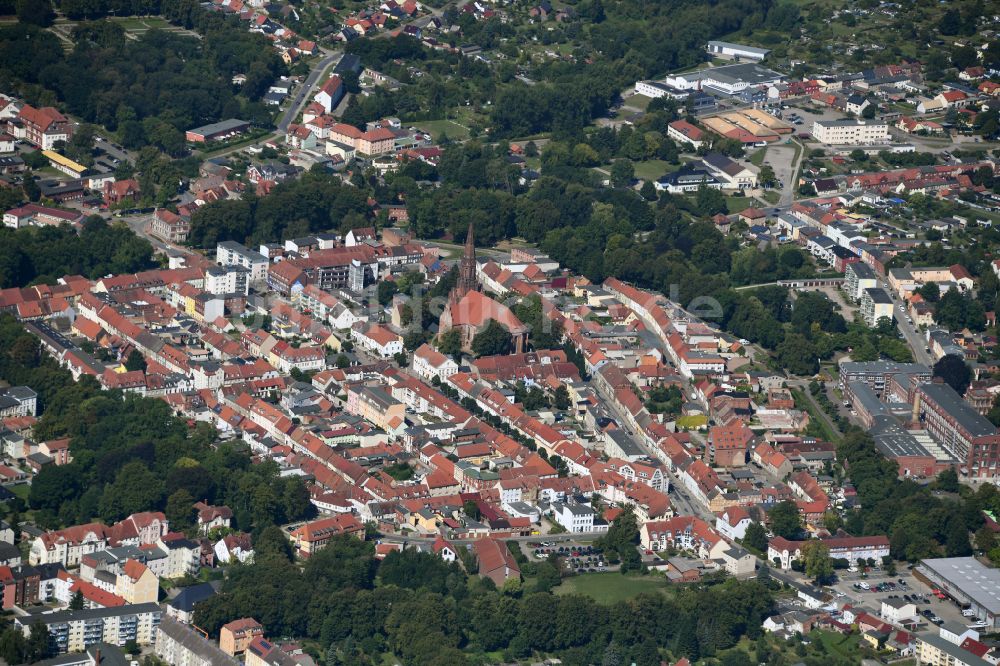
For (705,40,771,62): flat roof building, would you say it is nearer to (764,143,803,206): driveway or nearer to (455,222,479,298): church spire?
(764,143,803,206): driveway

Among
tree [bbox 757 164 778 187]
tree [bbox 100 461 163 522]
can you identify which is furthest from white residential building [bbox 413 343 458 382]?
tree [bbox 757 164 778 187]

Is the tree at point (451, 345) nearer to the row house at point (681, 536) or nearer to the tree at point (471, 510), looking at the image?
the tree at point (471, 510)

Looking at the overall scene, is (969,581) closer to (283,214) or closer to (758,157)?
(283,214)

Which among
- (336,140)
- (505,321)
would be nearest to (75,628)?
(505,321)

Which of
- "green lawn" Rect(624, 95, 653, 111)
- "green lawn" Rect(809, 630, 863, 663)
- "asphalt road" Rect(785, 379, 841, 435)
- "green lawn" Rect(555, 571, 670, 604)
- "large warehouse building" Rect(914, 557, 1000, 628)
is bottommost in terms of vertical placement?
"green lawn" Rect(624, 95, 653, 111)

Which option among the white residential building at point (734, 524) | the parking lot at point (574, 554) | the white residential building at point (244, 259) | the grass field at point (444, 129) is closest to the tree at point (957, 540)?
the white residential building at point (734, 524)

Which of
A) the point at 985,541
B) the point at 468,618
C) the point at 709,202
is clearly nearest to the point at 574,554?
the point at 468,618

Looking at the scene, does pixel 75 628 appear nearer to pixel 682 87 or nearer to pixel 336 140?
pixel 336 140
